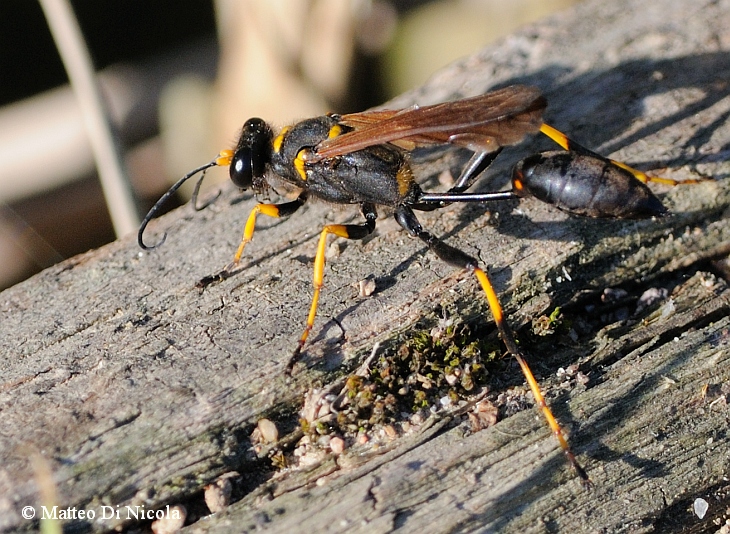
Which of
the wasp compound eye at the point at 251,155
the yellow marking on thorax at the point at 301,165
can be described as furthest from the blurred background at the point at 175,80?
the yellow marking on thorax at the point at 301,165

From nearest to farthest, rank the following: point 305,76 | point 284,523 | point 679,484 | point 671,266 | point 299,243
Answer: point 284,523
point 679,484
point 671,266
point 299,243
point 305,76

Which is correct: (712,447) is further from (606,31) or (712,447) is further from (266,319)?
(606,31)

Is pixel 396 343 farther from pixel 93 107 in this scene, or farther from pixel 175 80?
pixel 175 80

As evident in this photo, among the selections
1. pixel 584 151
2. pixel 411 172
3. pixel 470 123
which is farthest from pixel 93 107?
pixel 584 151

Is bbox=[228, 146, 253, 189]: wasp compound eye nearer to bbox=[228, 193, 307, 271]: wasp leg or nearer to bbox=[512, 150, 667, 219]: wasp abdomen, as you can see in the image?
bbox=[228, 193, 307, 271]: wasp leg

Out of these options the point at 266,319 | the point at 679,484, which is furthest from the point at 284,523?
the point at 679,484

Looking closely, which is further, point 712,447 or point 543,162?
point 543,162

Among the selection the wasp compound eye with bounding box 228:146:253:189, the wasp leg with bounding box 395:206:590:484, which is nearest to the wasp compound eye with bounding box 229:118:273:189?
the wasp compound eye with bounding box 228:146:253:189
